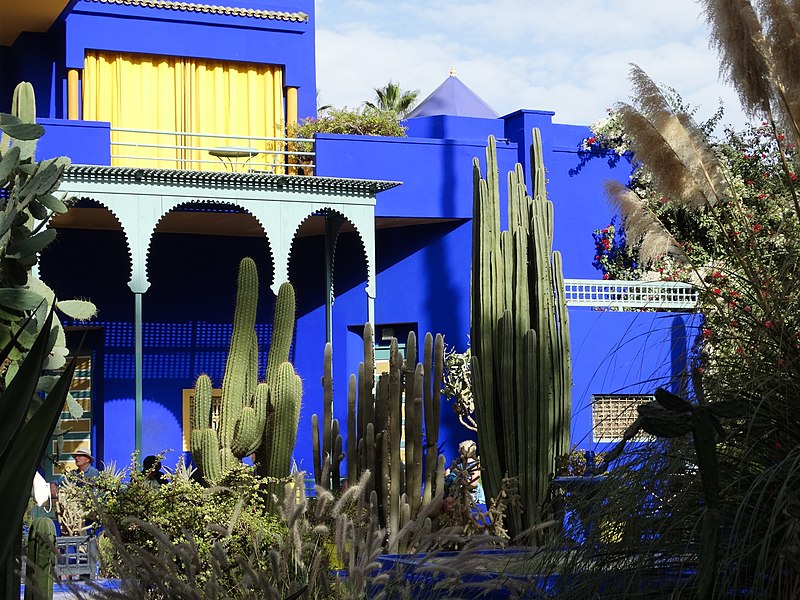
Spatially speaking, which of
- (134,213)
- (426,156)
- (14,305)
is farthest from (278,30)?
(14,305)

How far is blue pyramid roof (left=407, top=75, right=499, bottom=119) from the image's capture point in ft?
64.7

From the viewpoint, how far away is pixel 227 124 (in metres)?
17.4

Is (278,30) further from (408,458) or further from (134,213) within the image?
(408,458)

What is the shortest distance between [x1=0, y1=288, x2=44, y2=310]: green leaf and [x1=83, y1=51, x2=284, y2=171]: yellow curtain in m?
12.2

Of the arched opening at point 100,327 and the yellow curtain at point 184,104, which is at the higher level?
the yellow curtain at point 184,104

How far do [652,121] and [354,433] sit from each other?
13.6ft

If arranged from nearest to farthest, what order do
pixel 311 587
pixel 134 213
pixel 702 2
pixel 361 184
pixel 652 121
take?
pixel 311 587
pixel 702 2
pixel 652 121
pixel 134 213
pixel 361 184

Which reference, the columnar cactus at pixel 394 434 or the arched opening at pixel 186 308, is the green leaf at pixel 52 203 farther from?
the arched opening at pixel 186 308

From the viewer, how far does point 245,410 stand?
404 inches

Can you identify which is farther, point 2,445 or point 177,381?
point 177,381

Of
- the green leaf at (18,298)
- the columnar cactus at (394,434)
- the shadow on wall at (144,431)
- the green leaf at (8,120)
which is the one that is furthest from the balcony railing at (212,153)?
the green leaf at (18,298)

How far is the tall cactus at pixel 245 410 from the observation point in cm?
1019

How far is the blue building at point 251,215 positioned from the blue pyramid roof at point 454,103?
2.29 metres

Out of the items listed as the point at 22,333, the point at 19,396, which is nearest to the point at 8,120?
the point at 22,333
